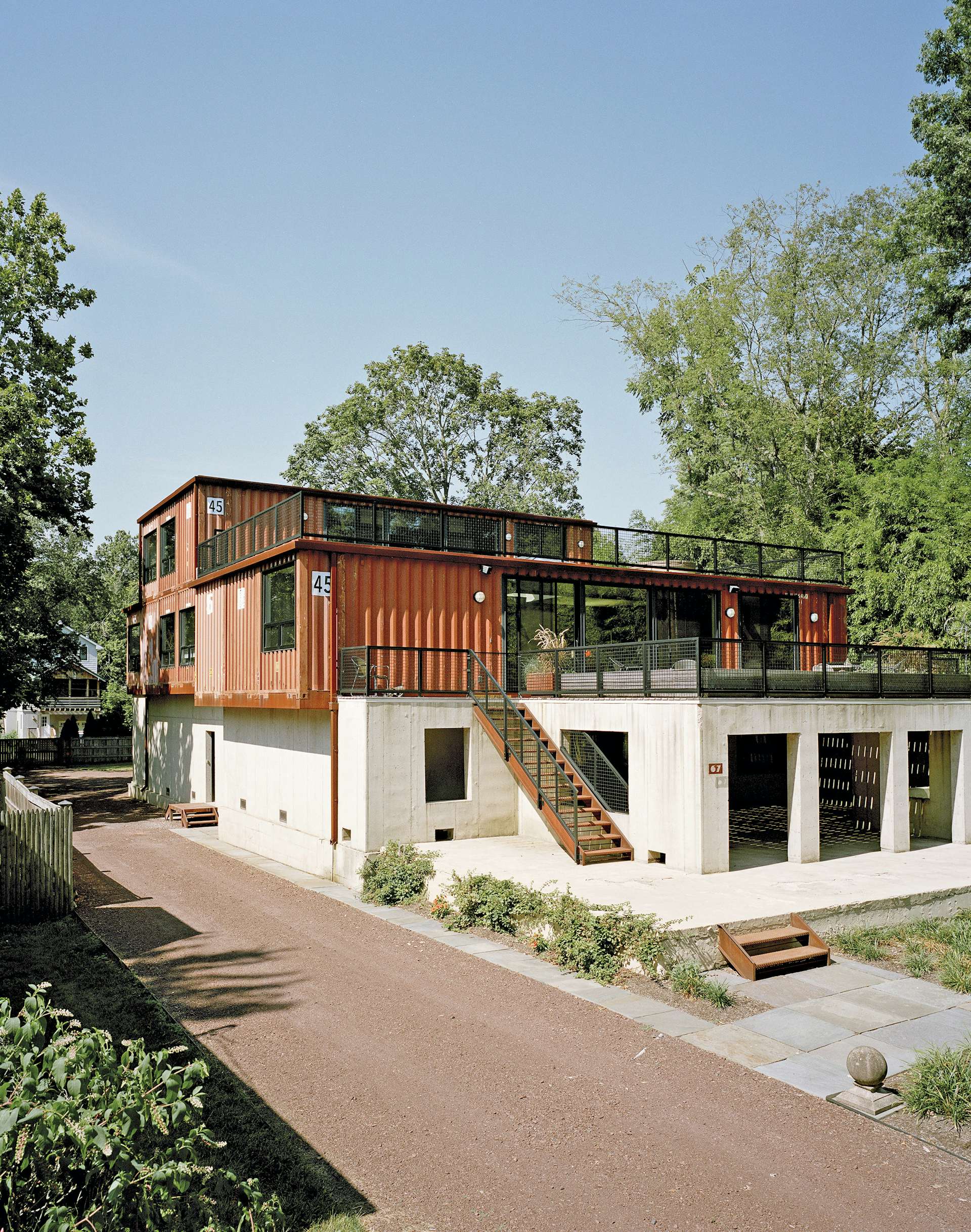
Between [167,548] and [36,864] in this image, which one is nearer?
[36,864]

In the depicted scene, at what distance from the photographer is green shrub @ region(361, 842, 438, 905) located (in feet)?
45.1

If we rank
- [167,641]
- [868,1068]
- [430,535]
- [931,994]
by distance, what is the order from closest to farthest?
[868,1068] < [931,994] < [430,535] < [167,641]

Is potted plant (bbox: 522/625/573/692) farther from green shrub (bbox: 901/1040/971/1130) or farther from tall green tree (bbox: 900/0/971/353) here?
tall green tree (bbox: 900/0/971/353)

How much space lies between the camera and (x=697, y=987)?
938cm

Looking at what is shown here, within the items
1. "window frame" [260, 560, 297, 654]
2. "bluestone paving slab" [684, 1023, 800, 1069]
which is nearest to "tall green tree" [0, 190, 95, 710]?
"window frame" [260, 560, 297, 654]

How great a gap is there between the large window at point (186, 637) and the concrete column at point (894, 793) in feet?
52.0

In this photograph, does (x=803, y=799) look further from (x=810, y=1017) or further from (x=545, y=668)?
(x=810, y=1017)

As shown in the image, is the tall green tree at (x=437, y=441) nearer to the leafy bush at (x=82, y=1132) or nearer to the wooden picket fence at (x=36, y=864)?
the wooden picket fence at (x=36, y=864)

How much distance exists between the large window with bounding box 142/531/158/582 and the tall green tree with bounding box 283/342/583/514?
1526 centimetres

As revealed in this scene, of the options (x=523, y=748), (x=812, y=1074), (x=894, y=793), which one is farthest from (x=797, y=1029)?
(x=894, y=793)

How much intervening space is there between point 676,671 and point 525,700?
4110 mm

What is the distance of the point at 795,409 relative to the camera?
3519 cm

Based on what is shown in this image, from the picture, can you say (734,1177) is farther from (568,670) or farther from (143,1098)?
(568,670)

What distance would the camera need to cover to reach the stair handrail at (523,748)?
14.5 meters
